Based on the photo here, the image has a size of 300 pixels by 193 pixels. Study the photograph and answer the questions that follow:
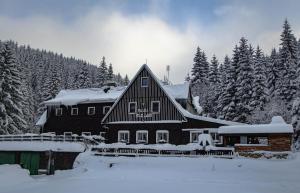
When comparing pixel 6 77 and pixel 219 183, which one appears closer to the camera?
pixel 219 183

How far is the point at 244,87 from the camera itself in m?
52.1

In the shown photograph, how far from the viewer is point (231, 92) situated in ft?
176

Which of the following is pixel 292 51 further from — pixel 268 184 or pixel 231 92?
pixel 268 184

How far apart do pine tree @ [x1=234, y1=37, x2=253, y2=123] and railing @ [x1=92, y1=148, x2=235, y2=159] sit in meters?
21.4

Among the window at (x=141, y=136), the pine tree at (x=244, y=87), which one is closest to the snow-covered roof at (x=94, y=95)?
the window at (x=141, y=136)

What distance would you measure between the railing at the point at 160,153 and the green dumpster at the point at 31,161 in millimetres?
6823

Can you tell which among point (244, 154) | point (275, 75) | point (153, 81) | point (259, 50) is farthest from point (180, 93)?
point (259, 50)

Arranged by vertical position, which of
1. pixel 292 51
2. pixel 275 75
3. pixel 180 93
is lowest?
pixel 180 93

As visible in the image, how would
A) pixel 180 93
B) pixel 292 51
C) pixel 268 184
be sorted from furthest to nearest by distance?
pixel 292 51 < pixel 180 93 < pixel 268 184

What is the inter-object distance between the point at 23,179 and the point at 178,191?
13585mm

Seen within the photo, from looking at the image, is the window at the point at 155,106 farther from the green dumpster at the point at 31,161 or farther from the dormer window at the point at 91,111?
the green dumpster at the point at 31,161

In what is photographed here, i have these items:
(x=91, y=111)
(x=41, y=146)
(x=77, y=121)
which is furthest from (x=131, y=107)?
(x=41, y=146)

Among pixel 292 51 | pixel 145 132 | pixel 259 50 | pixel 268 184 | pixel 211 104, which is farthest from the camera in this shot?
pixel 259 50

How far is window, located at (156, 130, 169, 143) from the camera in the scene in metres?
40.3
